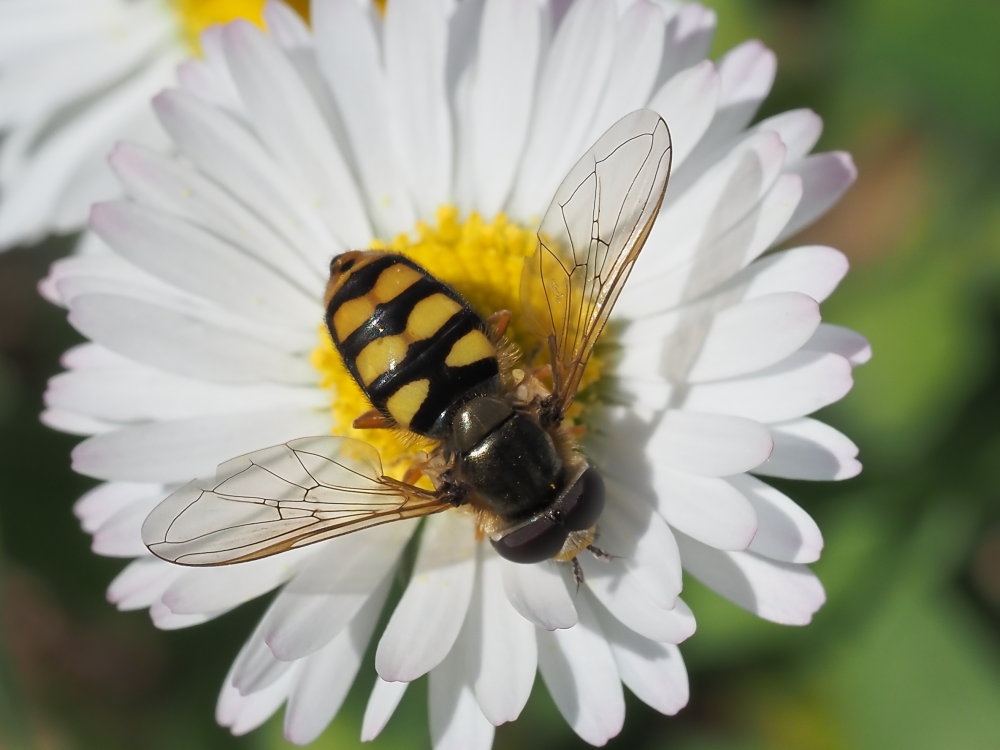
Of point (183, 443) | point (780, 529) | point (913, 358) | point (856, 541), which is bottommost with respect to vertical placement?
point (856, 541)

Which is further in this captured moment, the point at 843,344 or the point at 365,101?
the point at 365,101

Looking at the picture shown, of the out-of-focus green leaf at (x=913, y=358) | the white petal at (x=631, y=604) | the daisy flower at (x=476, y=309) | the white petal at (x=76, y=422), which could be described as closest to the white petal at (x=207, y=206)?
the daisy flower at (x=476, y=309)

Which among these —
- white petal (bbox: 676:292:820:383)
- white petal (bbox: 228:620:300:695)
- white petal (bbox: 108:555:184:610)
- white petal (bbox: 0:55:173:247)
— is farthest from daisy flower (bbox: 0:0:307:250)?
white petal (bbox: 676:292:820:383)

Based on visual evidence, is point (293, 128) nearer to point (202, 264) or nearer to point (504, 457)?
point (202, 264)

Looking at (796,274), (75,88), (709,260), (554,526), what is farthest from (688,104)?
(75,88)

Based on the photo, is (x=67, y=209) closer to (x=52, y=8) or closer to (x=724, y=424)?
(x=52, y=8)

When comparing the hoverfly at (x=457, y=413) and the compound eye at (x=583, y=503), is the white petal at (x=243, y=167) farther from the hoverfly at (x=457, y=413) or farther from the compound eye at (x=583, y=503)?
the compound eye at (x=583, y=503)

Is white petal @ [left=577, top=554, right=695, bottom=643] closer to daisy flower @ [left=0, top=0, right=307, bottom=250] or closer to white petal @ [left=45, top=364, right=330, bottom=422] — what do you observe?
white petal @ [left=45, top=364, right=330, bottom=422]
